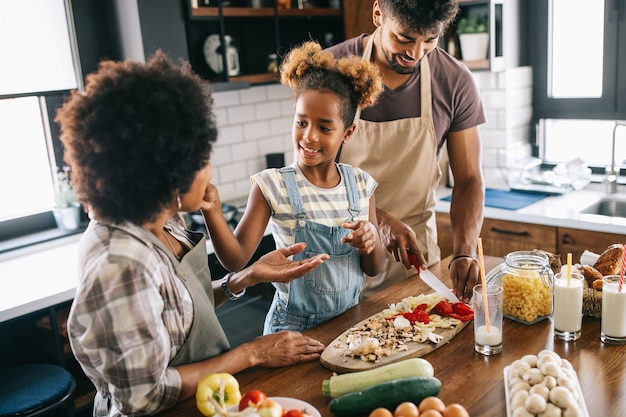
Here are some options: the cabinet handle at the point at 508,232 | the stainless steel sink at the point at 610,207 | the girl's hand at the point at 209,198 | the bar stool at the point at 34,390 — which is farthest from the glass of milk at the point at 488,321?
the stainless steel sink at the point at 610,207

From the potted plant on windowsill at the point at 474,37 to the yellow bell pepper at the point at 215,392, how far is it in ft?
9.72

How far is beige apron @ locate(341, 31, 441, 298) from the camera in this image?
2254mm

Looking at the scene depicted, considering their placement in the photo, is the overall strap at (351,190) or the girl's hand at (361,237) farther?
the overall strap at (351,190)

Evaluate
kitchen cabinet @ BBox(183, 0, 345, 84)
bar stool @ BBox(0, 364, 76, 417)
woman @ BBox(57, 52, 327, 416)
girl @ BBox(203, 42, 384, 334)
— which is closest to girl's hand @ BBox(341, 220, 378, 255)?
girl @ BBox(203, 42, 384, 334)

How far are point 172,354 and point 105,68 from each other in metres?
0.63

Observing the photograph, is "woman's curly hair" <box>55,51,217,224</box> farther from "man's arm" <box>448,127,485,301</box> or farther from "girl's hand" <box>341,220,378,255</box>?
"man's arm" <box>448,127,485,301</box>

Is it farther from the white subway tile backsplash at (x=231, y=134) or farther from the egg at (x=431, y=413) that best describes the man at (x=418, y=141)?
the white subway tile backsplash at (x=231, y=134)

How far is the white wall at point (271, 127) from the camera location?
12.5 feet

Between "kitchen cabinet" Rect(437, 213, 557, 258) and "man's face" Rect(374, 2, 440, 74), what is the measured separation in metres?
1.45

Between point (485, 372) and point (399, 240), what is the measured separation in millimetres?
627

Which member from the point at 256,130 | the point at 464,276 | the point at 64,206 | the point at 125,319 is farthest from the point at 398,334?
the point at 256,130

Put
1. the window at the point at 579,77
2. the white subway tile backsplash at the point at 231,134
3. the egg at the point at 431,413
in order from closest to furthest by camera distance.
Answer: the egg at the point at 431,413, the window at the point at 579,77, the white subway tile backsplash at the point at 231,134

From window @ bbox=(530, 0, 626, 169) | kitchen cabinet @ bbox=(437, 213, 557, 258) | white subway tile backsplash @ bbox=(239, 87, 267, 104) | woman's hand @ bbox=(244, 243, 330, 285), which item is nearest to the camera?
woman's hand @ bbox=(244, 243, 330, 285)

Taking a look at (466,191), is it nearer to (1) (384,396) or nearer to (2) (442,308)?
(2) (442,308)
